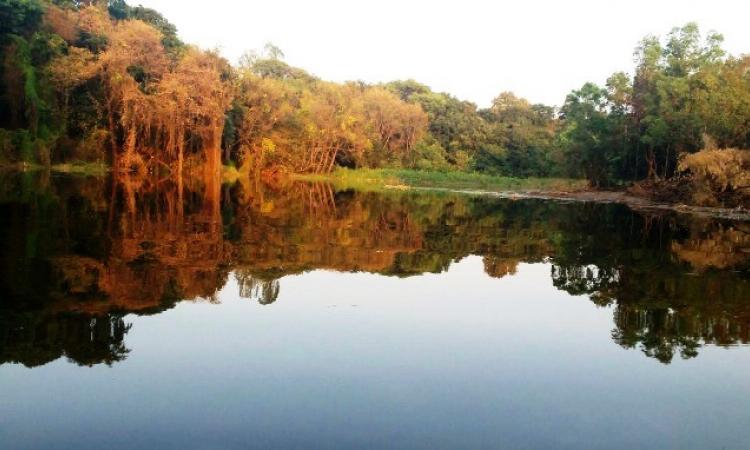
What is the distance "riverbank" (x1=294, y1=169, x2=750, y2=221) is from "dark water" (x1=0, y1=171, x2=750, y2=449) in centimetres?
2125

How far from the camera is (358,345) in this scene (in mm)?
7496

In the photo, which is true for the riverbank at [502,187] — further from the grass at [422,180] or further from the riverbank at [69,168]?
the riverbank at [69,168]

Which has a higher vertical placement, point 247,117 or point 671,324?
point 247,117

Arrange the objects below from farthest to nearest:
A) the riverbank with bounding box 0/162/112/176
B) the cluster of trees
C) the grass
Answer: the grass, the riverbank with bounding box 0/162/112/176, the cluster of trees

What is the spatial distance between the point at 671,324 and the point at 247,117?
59040mm

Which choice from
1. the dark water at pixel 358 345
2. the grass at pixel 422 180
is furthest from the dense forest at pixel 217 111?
the dark water at pixel 358 345

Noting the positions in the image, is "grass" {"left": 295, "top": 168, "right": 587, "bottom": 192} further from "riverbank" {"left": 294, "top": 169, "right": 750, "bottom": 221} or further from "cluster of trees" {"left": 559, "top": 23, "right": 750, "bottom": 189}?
"cluster of trees" {"left": 559, "top": 23, "right": 750, "bottom": 189}

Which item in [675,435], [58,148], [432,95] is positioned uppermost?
[432,95]

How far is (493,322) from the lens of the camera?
9.09 metres

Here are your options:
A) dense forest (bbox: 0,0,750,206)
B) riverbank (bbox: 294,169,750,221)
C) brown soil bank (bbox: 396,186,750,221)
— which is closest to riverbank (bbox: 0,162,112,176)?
dense forest (bbox: 0,0,750,206)

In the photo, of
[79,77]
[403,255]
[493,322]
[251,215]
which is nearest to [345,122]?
[79,77]

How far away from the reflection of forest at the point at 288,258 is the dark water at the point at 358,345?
6 cm

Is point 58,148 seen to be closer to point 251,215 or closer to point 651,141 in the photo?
point 251,215

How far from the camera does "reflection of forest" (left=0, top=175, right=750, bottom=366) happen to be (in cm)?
827
